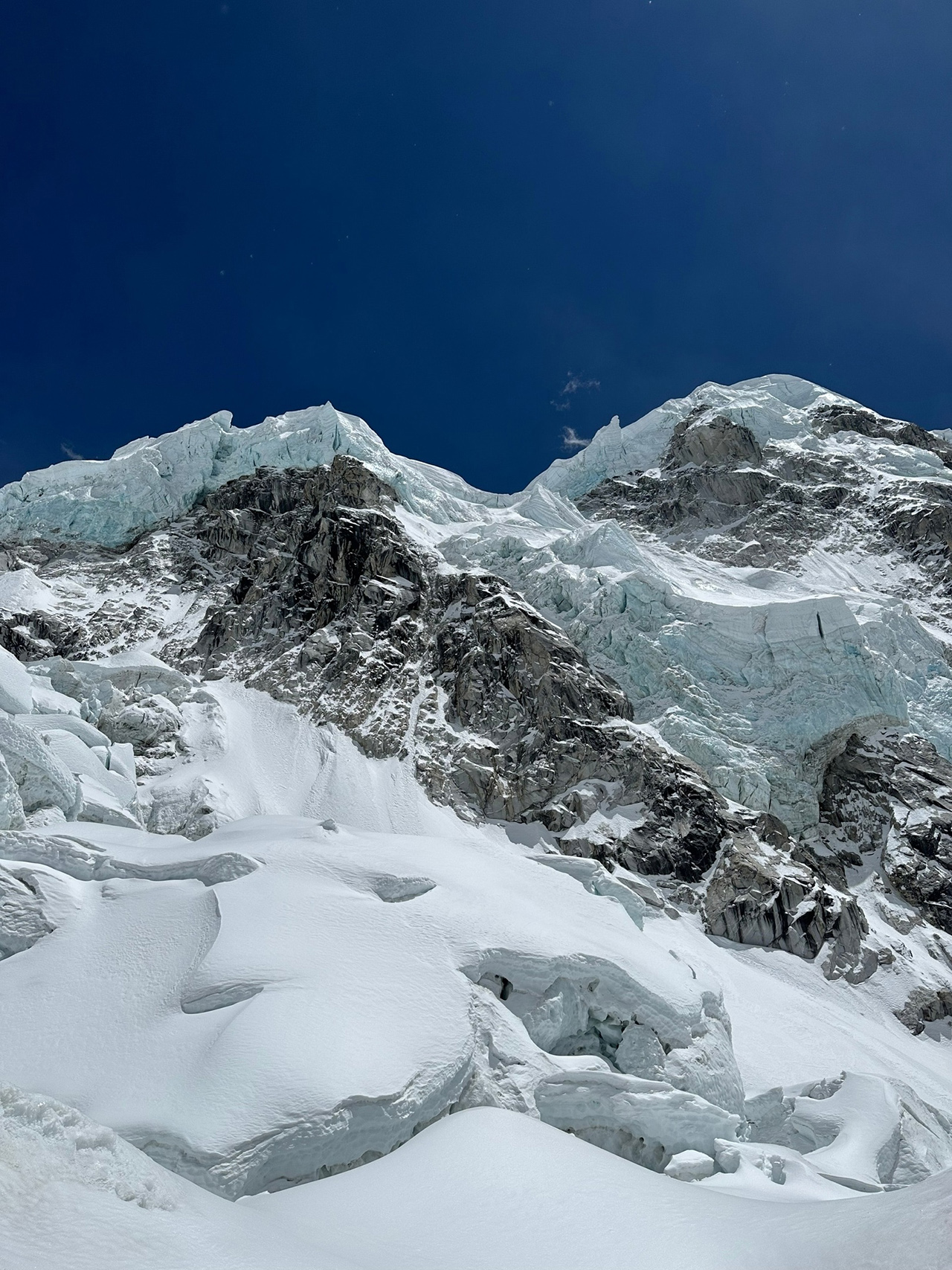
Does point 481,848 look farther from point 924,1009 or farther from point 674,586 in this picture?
point 674,586

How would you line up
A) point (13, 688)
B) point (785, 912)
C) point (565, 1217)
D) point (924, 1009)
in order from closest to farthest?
1. point (565, 1217)
2. point (13, 688)
3. point (924, 1009)
4. point (785, 912)

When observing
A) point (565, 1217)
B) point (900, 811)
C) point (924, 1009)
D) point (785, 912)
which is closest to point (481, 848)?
point (565, 1217)

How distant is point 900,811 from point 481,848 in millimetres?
42230

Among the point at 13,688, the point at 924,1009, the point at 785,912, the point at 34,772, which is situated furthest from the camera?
the point at 785,912

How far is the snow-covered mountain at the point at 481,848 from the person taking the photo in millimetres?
9484

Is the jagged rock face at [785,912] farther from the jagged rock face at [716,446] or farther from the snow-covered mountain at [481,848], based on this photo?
the jagged rock face at [716,446]

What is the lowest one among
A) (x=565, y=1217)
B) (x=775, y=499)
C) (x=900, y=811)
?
(x=565, y=1217)

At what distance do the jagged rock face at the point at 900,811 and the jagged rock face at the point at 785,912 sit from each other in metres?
8.42

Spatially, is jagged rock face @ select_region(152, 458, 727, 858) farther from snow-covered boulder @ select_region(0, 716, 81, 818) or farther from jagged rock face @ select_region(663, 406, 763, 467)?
jagged rock face @ select_region(663, 406, 763, 467)

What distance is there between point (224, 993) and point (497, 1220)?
19.4 feet

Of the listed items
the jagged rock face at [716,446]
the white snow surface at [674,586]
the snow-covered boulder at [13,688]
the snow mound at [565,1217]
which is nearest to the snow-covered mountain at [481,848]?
the snow mound at [565,1217]

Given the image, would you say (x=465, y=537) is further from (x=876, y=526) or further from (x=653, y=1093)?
(x=653, y=1093)

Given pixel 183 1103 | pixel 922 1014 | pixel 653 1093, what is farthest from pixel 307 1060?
pixel 922 1014

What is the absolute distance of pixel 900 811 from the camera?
60562 millimetres
